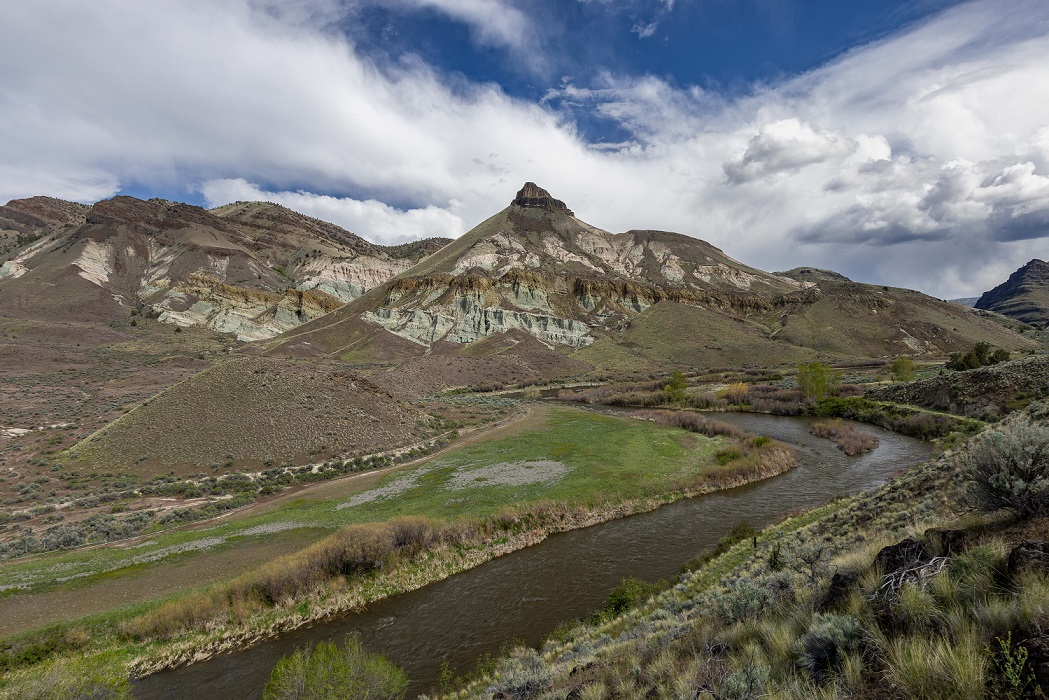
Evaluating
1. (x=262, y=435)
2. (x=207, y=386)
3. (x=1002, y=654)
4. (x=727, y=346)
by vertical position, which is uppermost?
(x=727, y=346)

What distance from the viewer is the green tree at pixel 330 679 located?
9.31m

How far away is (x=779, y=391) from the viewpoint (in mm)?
62656

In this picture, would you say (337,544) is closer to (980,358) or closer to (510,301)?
(980,358)

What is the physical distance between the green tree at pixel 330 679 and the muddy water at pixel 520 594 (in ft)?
8.25

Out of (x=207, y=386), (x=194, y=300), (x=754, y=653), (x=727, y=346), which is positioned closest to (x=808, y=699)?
(x=754, y=653)

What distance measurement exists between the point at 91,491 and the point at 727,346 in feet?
385

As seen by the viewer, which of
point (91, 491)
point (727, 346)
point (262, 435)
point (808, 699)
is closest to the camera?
point (808, 699)

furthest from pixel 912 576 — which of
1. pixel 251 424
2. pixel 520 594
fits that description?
pixel 251 424

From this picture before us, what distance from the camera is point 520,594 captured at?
17.9m

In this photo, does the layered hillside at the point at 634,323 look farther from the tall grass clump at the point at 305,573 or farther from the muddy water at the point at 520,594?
the tall grass clump at the point at 305,573

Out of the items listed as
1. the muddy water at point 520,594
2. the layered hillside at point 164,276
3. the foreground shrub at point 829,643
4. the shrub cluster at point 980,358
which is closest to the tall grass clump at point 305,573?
the muddy water at point 520,594

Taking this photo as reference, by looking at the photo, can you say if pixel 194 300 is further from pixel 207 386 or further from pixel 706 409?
pixel 706 409

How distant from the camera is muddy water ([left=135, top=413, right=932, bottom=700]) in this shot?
46.6 ft

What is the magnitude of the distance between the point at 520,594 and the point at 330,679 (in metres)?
9.41
